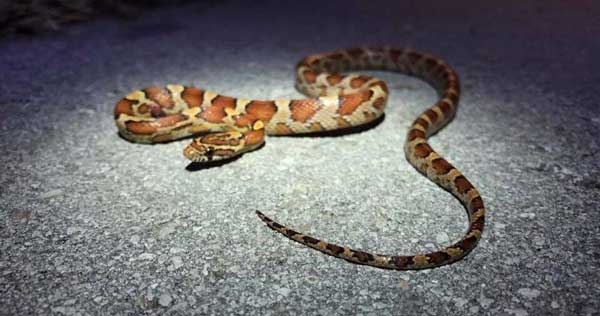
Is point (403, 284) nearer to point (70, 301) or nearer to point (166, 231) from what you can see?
point (166, 231)

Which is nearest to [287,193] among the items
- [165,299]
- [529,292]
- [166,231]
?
[166,231]

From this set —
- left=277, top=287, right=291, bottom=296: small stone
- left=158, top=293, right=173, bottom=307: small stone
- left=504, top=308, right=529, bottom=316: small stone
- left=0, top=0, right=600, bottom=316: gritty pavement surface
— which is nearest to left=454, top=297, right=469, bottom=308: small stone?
left=0, top=0, right=600, bottom=316: gritty pavement surface

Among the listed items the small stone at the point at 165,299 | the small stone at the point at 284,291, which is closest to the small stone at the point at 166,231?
the small stone at the point at 165,299

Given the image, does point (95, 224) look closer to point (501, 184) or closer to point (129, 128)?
point (129, 128)

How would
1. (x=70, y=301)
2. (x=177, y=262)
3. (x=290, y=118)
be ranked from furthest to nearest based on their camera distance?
(x=290, y=118)
(x=177, y=262)
(x=70, y=301)

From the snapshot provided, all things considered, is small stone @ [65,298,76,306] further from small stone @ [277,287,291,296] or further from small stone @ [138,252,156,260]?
small stone @ [277,287,291,296]

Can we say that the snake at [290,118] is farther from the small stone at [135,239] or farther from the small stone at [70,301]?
the small stone at [70,301]

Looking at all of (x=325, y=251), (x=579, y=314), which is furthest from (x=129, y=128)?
(x=579, y=314)
